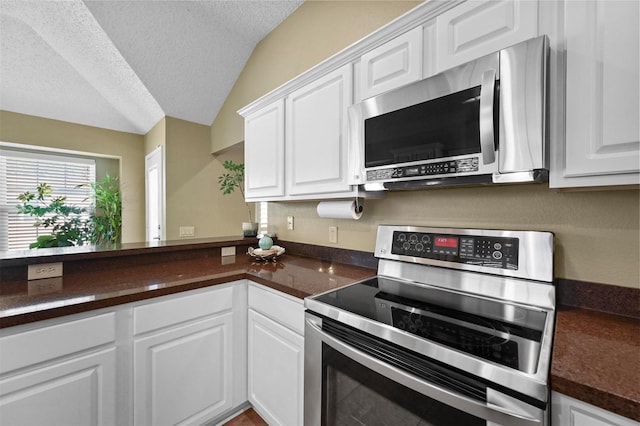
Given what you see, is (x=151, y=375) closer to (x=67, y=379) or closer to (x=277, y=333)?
(x=67, y=379)

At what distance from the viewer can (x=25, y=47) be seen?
2.71m

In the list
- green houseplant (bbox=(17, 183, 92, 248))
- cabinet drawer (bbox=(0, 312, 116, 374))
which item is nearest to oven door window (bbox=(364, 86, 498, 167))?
cabinet drawer (bbox=(0, 312, 116, 374))

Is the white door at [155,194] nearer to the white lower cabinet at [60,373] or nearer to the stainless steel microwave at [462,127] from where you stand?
the white lower cabinet at [60,373]

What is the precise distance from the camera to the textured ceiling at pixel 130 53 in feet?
7.60

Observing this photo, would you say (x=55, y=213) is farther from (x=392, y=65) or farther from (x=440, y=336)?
(x=440, y=336)

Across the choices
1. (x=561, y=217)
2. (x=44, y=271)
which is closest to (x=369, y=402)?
(x=561, y=217)

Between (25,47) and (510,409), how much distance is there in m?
4.49

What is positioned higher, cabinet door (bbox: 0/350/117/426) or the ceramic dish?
the ceramic dish

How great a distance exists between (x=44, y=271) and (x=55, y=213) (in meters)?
3.33

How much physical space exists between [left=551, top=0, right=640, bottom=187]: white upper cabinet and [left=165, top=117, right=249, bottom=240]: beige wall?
11.0 ft

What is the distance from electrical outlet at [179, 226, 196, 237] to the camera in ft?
Answer: 11.2

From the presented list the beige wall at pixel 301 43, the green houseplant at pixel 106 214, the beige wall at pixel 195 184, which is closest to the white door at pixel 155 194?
the beige wall at pixel 195 184

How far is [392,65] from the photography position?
129 cm

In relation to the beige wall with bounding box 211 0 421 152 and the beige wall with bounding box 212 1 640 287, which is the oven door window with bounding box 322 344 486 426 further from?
the beige wall with bounding box 211 0 421 152
